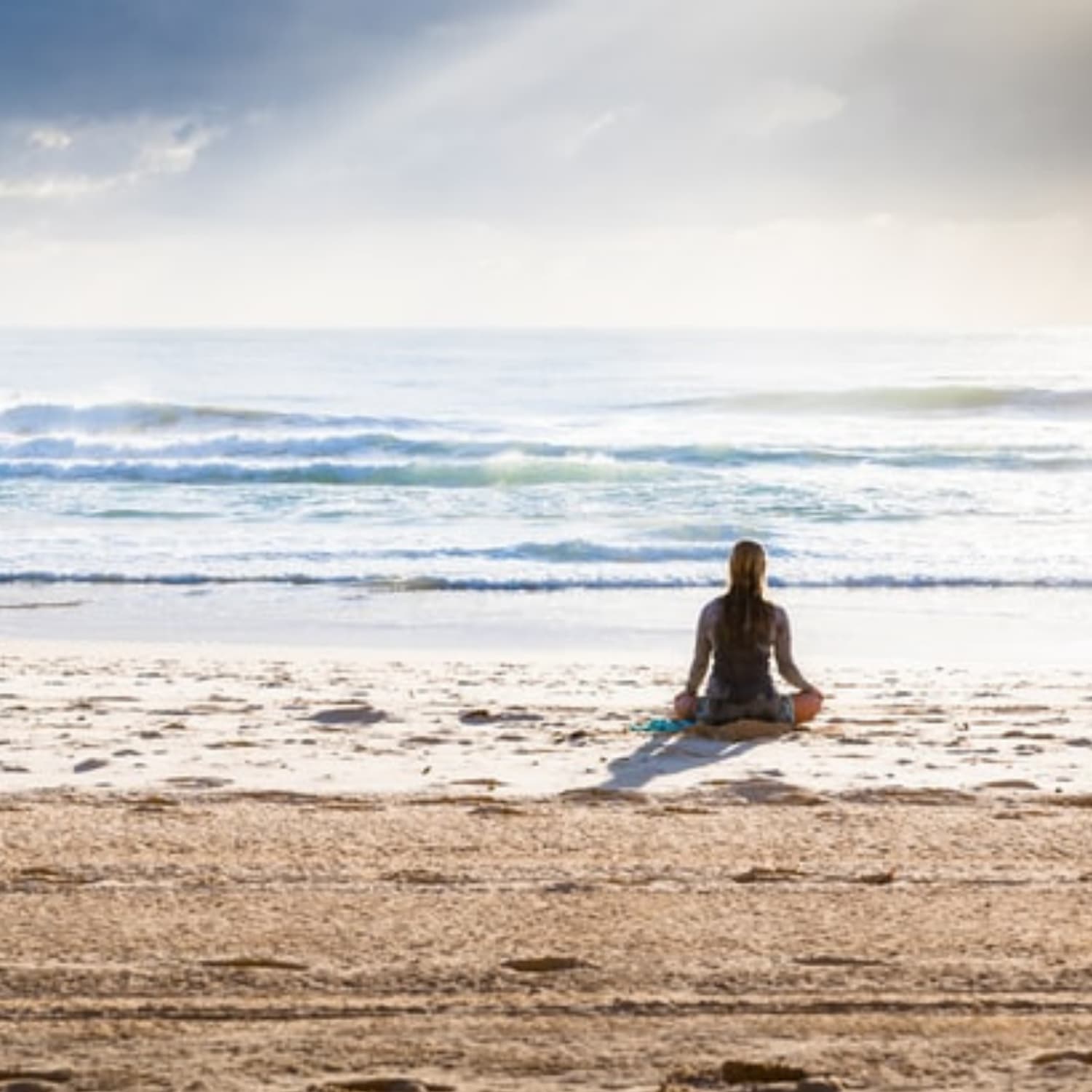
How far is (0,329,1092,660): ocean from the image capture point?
1666 centimetres

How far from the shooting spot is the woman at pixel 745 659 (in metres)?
8.32

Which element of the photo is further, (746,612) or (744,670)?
(746,612)

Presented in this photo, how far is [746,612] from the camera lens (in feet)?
27.9

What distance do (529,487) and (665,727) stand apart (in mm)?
18405

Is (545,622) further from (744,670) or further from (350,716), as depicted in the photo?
(744,670)

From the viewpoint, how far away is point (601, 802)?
Result: 648 cm

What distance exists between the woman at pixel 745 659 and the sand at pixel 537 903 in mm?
271

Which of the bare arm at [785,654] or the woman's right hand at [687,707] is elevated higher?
the bare arm at [785,654]

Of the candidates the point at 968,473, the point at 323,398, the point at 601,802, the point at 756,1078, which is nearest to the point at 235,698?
the point at 601,802

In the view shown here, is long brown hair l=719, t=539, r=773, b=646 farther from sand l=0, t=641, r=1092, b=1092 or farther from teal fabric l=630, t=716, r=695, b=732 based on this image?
sand l=0, t=641, r=1092, b=1092

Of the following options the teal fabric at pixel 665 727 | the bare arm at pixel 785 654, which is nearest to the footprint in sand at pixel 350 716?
the teal fabric at pixel 665 727

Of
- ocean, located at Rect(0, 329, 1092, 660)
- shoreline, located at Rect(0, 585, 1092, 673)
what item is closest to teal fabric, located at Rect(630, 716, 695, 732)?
shoreline, located at Rect(0, 585, 1092, 673)

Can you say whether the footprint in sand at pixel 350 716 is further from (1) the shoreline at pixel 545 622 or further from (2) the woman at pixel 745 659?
(1) the shoreline at pixel 545 622

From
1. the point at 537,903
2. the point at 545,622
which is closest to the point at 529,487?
the point at 545,622
